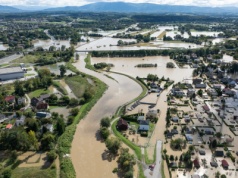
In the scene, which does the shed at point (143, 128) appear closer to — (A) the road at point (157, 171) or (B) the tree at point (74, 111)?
(A) the road at point (157, 171)

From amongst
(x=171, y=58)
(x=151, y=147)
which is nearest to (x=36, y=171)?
(x=151, y=147)

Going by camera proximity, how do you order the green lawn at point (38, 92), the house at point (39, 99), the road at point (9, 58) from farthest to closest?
the road at point (9, 58) → the green lawn at point (38, 92) → the house at point (39, 99)

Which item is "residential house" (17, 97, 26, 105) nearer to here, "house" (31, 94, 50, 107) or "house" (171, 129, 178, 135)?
"house" (31, 94, 50, 107)

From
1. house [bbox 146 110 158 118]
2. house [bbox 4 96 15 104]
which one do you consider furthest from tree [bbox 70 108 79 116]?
house [bbox 4 96 15 104]

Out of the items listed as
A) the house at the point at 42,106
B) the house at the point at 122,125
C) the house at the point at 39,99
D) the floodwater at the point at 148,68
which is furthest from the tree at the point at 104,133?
the floodwater at the point at 148,68

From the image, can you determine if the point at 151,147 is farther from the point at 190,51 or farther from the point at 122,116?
the point at 190,51

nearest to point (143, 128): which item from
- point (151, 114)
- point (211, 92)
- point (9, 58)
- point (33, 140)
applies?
point (151, 114)
